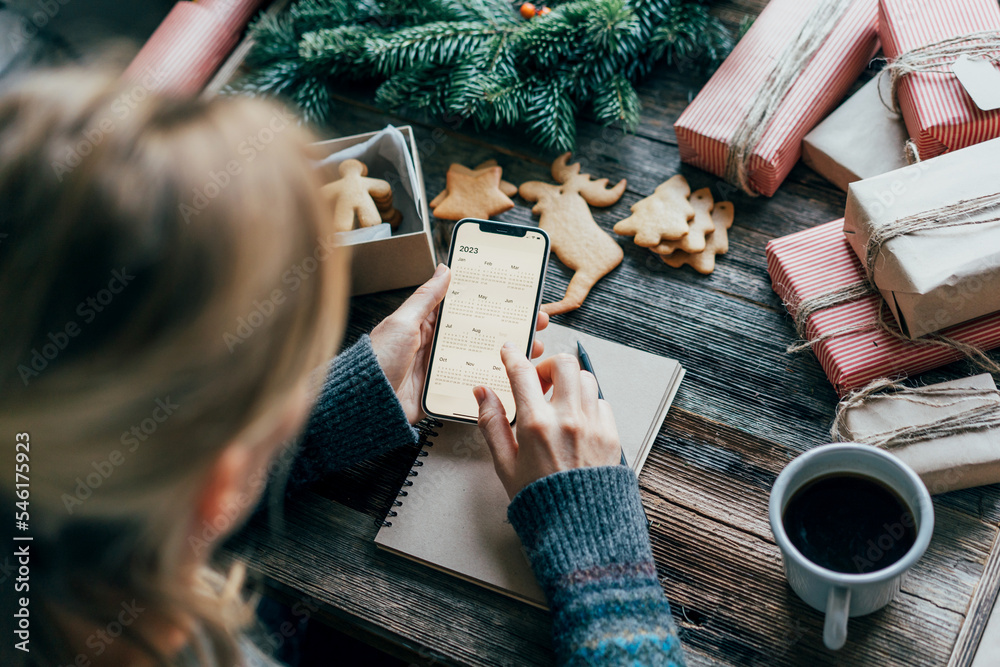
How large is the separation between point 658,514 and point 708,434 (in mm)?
115

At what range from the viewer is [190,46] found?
106 cm

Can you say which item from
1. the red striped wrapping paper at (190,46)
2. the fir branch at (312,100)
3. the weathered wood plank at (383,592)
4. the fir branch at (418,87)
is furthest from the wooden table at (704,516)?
the red striped wrapping paper at (190,46)

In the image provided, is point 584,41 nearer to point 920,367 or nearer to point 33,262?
point 920,367

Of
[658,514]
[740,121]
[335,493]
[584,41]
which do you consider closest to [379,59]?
[584,41]

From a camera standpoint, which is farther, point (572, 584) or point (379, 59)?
point (379, 59)

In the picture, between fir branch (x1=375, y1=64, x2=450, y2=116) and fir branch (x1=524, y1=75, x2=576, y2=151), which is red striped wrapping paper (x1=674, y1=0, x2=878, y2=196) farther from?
fir branch (x1=375, y1=64, x2=450, y2=116)

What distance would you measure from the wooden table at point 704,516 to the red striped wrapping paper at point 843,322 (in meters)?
0.03

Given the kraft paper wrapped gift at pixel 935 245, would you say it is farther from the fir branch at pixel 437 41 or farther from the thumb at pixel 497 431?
the fir branch at pixel 437 41

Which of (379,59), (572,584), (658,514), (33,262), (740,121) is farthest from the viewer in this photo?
(379,59)

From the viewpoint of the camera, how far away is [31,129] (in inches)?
15.5

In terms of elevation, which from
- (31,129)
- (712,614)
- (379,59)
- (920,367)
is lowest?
(712,614)

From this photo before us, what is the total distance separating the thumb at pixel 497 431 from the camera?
0.72 meters

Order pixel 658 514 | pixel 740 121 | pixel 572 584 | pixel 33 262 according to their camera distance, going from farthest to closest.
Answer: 1. pixel 740 121
2. pixel 658 514
3. pixel 572 584
4. pixel 33 262

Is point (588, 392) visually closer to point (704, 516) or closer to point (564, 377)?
point (564, 377)
